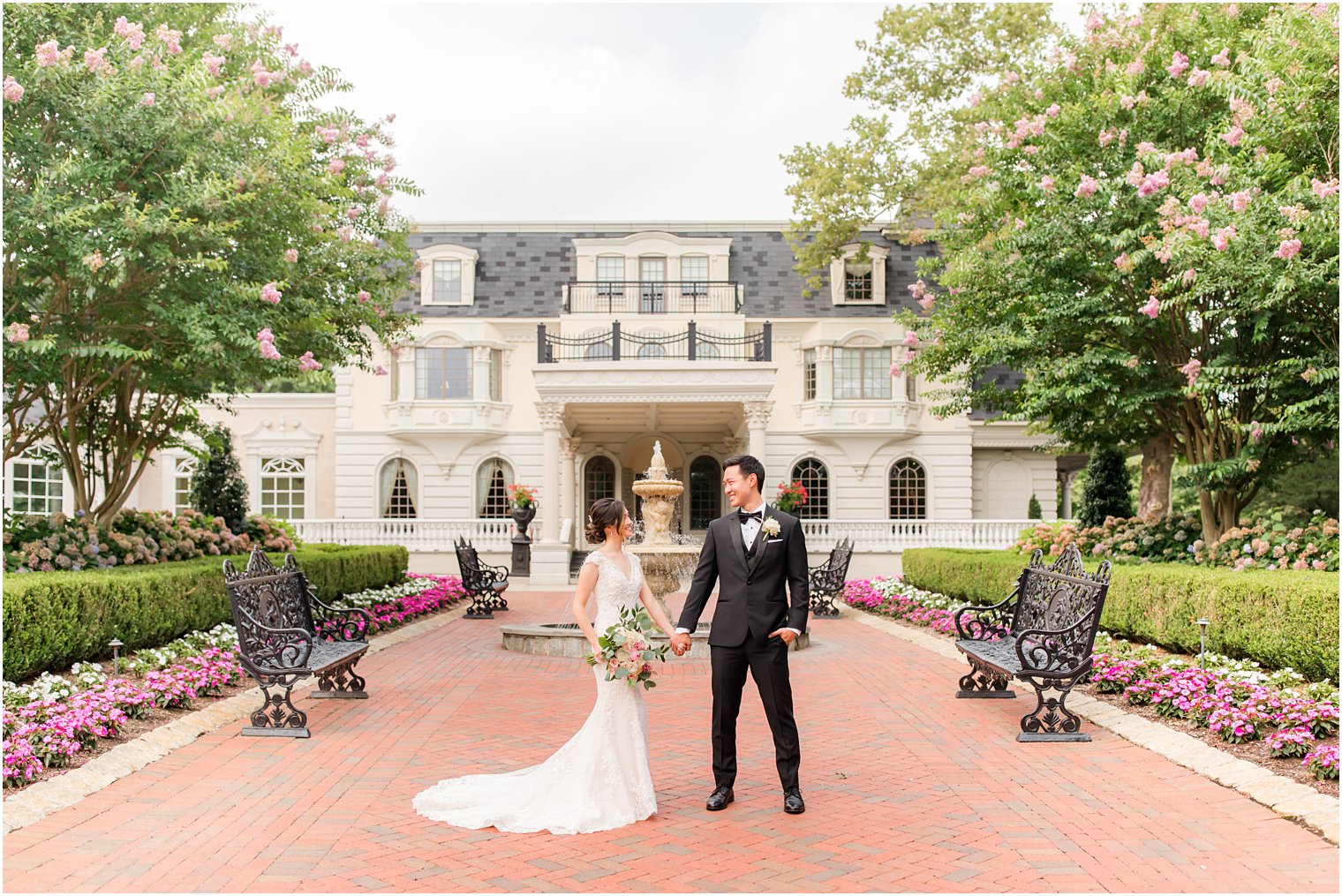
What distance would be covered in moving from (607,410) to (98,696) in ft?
64.9

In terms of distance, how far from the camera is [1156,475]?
1945 centimetres

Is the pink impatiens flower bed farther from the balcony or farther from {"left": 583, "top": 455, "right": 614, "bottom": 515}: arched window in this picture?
{"left": 583, "top": 455, "right": 614, "bottom": 515}: arched window

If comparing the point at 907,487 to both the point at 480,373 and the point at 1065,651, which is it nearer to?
the point at 480,373

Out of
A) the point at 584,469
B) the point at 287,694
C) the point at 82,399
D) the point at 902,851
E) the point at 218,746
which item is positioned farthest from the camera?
the point at 584,469

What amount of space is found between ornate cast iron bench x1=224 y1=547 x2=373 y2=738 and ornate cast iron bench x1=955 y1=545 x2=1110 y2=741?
5490 mm

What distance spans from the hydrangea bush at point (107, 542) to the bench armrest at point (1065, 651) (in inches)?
371

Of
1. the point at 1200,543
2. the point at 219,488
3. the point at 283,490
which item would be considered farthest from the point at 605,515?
the point at 283,490

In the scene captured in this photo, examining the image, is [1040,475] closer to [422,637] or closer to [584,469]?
[584,469]

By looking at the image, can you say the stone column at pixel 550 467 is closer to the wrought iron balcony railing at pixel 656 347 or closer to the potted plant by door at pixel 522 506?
the potted plant by door at pixel 522 506

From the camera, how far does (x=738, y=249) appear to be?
29500 mm

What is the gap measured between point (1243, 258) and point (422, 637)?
11.2 meters

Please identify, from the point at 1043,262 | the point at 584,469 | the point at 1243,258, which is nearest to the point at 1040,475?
the point at 584,469

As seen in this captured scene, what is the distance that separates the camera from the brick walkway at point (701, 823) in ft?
15.6

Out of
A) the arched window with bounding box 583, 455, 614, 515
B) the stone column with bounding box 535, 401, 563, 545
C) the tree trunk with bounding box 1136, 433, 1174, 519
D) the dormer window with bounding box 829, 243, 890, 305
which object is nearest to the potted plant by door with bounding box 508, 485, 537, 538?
the stone column with bounding box 535, 401, 563, 545
